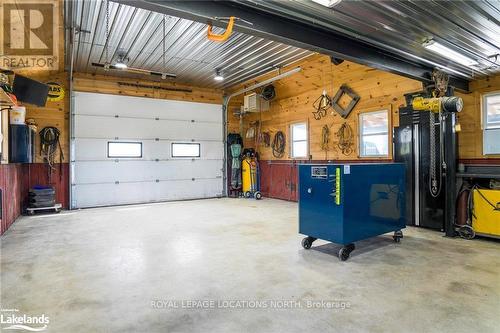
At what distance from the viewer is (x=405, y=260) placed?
3.48 meters

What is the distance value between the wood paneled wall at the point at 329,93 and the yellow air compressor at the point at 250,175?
0.52 metres

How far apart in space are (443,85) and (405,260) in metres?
2.81

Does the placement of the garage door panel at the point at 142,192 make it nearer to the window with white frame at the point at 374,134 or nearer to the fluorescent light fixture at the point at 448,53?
the window with white frame at the point at 374,134

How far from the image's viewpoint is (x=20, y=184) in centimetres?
649

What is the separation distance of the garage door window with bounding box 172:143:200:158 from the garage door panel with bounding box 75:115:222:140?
216 millimetres

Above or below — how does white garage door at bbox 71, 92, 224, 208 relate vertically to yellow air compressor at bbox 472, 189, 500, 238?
above

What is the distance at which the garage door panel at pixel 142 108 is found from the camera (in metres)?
7.51

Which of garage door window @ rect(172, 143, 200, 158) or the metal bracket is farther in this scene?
garage door window @ rect(172, 143, 200, 158)

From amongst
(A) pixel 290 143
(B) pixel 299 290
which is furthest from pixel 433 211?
(A) pixel 290 143

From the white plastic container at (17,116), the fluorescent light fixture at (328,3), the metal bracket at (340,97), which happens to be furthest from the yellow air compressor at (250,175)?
the fluorescent light fixture at (328,3)

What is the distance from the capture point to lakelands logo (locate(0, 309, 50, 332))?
2110 mm

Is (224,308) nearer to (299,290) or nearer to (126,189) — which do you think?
(299,290)

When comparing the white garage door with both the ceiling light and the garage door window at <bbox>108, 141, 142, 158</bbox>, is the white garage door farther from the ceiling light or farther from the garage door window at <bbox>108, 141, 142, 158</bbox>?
the ceiling light

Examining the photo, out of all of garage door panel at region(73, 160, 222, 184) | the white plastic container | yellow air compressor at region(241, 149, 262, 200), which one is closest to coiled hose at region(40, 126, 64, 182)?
garage door panel at region(73, 160, 222, 184)
